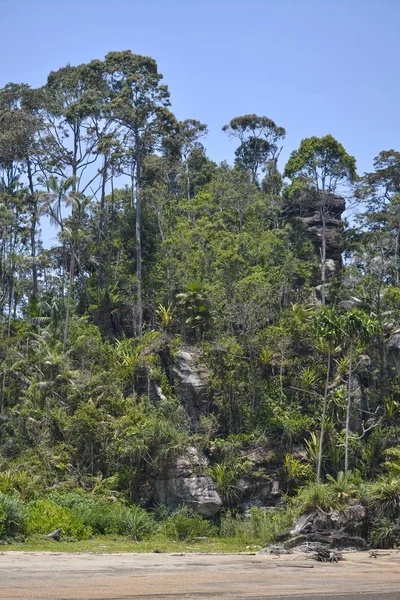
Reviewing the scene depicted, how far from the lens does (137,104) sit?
4697cm

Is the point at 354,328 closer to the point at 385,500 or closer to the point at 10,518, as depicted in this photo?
the point at 385,500

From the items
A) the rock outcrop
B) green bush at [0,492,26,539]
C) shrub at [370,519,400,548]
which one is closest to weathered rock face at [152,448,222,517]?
shrub at [370,519,400,548]

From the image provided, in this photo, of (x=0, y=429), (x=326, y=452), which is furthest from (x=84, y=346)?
(x=326, y=452)

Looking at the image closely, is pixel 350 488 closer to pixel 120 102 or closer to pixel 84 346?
pixel 84 346

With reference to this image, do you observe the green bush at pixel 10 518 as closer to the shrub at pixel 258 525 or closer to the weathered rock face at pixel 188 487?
the shrub at pixel 258 525

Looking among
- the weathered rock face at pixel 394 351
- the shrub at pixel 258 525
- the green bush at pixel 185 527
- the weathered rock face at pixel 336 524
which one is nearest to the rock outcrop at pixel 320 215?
the weathered rock face at pixel 394 351

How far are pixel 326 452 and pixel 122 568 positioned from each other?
19.1 m

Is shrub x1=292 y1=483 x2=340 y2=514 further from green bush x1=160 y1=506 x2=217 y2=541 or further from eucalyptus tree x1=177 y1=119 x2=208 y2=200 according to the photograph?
eucalyptus tree x1=177 y1=119 x2=208 y2=200

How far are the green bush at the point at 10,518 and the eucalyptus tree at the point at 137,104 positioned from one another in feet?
79.4

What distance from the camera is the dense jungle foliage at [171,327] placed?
32.4 metres

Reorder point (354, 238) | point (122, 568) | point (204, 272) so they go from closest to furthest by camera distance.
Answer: point (122, 568) → point (204, 272) → point (354, 238)

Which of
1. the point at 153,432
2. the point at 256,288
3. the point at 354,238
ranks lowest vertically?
the point at 153,432

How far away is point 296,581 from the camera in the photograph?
16.4 metres

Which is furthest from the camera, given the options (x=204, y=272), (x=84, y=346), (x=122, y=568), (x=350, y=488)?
(x=204, y=272)
